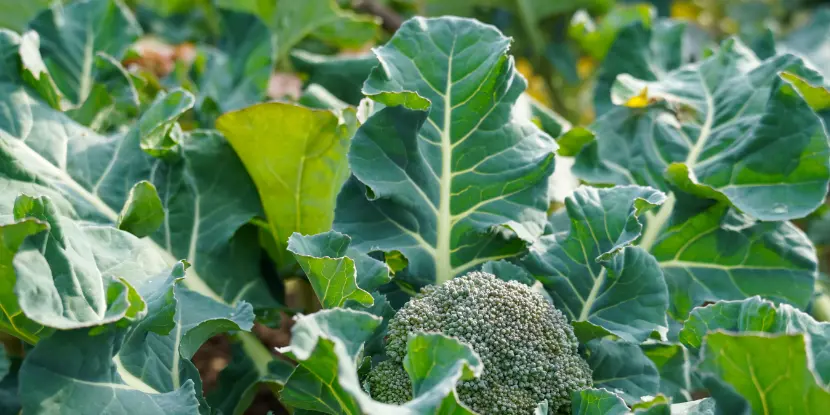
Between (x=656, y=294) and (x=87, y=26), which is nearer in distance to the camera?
(x=656, y=294)

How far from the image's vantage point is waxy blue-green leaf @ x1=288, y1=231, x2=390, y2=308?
→ 0.96 m

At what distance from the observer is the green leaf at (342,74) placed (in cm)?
158

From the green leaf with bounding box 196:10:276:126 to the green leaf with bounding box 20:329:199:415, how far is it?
79 centimetres

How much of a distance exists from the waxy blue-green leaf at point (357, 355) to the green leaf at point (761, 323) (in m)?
0.36

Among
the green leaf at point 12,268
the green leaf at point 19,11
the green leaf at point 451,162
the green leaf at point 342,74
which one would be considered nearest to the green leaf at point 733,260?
the green leaf at point 451,162

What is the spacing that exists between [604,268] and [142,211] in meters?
0.71

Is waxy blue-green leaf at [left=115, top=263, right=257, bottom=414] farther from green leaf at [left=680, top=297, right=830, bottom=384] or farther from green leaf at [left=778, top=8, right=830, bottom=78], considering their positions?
green leaf at [left=778, top=8, right=830, bottom=78]

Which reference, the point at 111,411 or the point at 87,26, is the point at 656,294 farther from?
the point at 87,26

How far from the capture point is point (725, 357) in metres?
0.80

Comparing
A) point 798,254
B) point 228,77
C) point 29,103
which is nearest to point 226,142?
point 29,103

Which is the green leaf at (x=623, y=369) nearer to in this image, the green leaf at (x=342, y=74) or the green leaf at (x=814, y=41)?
the green leaf at (x=342, y=74)

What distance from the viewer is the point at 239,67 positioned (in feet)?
5.56

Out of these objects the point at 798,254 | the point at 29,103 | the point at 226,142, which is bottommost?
the point at 798,254

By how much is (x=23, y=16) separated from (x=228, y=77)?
69 cm
